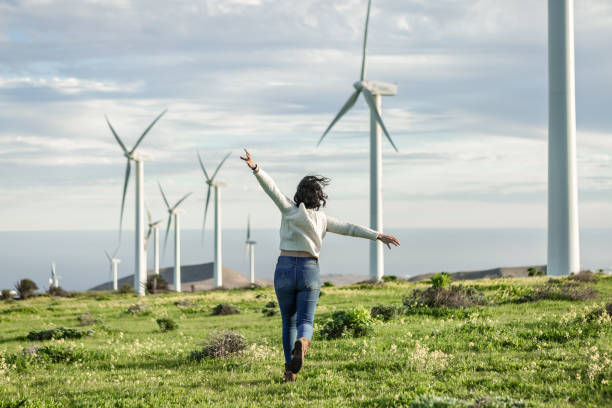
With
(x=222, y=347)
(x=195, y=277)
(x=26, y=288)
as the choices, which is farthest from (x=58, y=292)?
(x=195, y=277)

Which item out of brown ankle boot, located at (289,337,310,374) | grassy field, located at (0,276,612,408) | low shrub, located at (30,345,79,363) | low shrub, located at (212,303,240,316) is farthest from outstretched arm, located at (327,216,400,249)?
low shrub, located at (212,303,240,316)

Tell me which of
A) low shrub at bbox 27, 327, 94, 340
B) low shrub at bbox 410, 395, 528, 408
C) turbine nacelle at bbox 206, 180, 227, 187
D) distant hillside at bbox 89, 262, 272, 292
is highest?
turbine nacelle at bbox 206, 180, 227, 187

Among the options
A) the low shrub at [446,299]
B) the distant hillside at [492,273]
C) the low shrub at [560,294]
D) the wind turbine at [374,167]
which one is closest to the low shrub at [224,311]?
the low shrub at [446,299]

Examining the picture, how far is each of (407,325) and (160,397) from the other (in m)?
9.75

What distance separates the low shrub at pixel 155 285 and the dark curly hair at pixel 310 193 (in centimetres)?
6079

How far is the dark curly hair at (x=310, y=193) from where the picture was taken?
10.1m

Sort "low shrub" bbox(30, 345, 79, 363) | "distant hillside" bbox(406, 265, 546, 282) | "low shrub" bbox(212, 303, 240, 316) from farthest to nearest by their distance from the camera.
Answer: "distant hillside" bbox(406, 265, 546, 282) → "low shrub" bbox(212, 303, 240, 316) → "low shrub" bbox(30, 345, 79, 363)

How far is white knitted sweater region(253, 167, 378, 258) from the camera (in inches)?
383

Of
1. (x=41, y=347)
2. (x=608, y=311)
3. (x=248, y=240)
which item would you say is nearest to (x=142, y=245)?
(x=248, y=240)

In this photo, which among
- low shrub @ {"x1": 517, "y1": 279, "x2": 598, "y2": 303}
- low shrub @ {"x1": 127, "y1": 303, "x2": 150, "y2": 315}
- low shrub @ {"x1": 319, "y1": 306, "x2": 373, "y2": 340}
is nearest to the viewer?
low shrub @ {"x1": 319, "y1": 306, "x2": 373, "y2": 340}

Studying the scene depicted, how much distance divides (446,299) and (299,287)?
1343cm

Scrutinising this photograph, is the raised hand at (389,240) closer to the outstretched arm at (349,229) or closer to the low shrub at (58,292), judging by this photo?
the outstretched arm at (349,229)

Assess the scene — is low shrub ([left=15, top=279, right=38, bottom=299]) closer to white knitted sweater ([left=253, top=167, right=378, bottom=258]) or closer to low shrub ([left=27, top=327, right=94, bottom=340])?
low shrub ([left=27, top=327, right=94, bottom=340])

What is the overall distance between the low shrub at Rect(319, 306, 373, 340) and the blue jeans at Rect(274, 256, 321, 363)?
645cm
